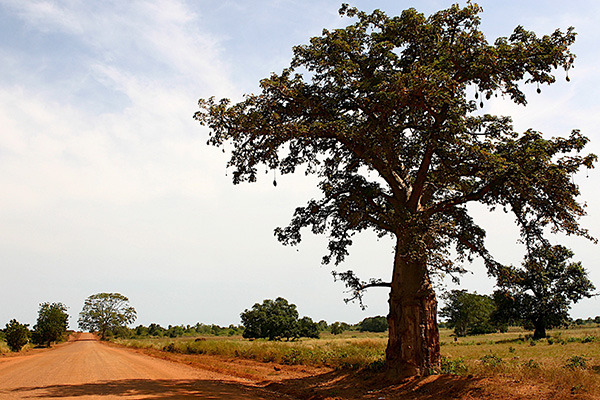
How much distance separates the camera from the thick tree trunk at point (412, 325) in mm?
12375

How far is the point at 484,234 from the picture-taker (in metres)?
14.6

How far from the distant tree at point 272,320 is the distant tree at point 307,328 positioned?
102 inches

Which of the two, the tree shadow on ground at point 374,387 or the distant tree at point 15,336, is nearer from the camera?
the tree shadow on ground at point 374,387

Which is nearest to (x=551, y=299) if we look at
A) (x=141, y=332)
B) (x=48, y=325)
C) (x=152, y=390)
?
(x=152, y=390)

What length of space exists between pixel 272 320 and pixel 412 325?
49.8 meters

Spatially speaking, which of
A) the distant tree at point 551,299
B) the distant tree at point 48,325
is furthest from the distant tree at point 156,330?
the distant tree at point 551,299

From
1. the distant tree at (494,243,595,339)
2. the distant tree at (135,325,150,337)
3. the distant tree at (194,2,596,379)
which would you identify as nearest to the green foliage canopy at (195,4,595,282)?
the distant tree at (194,2,596,379)

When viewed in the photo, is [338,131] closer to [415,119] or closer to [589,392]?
[415,119]

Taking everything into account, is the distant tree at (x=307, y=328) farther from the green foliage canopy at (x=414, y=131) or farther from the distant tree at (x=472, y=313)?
the green foliage canopy at (x=414, y=131)

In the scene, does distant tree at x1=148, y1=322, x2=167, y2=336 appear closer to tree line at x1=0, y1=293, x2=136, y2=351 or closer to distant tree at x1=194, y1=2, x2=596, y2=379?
tree line at x1=0, y1=293, x2=136, y2=351

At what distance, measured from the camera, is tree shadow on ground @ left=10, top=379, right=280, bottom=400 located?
11.0 meters

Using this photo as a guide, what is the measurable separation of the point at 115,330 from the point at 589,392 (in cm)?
12157

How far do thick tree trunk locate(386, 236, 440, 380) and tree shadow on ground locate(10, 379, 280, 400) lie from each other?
384 cm

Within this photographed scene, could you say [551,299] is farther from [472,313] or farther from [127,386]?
[127,386]
